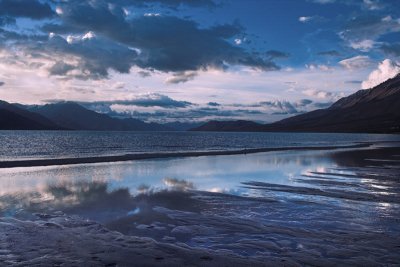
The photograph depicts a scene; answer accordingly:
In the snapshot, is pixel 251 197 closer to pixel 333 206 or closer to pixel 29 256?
pixel 333 206

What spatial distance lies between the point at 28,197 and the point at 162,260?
523 inches

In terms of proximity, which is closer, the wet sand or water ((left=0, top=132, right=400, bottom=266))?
the wet sand

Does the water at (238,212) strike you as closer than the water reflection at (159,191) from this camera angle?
Yes

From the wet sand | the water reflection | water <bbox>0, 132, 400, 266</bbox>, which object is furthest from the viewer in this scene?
the water reflection

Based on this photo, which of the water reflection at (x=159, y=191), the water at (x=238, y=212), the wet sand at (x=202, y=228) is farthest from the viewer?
the water reflection at (x=159, y=191)

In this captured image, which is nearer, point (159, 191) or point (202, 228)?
point (202, 228)

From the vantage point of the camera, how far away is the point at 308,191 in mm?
24719

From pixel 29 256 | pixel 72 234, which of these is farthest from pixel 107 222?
pixel 29 256

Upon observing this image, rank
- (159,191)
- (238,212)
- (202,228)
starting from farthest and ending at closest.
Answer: (159,191) < (238,212) < (202,228)

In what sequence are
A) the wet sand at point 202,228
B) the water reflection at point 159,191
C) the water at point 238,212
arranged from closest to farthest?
the wet sand at point 202,228 → the water at point 238,212 → the water reflection at point 159,191

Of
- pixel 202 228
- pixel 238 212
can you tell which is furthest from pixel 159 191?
pixel 202 228

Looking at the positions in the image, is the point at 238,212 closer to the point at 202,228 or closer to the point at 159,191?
the point at 202,228

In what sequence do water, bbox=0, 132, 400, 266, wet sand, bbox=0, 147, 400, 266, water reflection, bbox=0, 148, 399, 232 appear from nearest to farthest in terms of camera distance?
wet sand, bbox=0, 147, 400, 266, water, bbox=0, 132, 400, 266, water reflection, bbox=0, 148, 399, 232

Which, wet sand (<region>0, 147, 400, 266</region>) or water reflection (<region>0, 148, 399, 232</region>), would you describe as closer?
wet sand (<region>0, 147, 400, 266</region>)
